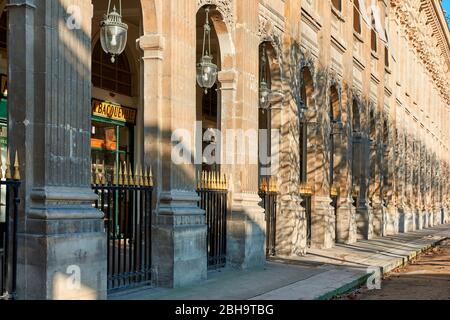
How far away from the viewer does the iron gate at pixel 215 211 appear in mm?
13656

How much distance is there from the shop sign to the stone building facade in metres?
0.22

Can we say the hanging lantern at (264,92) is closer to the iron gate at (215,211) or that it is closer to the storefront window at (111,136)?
the iron gate at (215,211)

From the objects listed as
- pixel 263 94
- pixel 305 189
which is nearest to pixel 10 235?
pixel 263 94

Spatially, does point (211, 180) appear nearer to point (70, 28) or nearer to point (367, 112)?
point (70, 28)

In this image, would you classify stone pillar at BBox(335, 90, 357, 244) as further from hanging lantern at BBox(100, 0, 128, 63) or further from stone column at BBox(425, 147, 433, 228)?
stone column at BBox(425, 147, 433, 228)

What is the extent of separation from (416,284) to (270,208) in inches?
163

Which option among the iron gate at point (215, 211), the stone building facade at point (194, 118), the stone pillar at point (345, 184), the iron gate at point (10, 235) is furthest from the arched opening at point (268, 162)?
the iron gate at point (10, 235)

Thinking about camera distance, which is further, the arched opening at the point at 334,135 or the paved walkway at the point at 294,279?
the arched opening at the point at 334,135

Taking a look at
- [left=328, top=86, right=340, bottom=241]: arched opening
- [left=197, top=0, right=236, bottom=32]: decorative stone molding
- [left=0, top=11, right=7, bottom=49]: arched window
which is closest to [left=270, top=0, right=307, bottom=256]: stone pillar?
[left=197, top=0, right=236, bottom=32]: decorative stone molding

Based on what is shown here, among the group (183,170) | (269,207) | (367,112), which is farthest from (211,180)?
(367,112)

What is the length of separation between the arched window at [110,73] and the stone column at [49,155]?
9038 mm

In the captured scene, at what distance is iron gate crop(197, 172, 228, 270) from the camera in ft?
44.8

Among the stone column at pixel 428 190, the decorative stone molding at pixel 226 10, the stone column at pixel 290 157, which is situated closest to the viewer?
the decorative stone molding at pixel 226 10

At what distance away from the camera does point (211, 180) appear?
13.9 m
